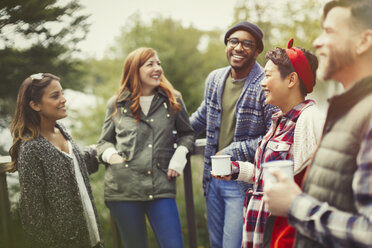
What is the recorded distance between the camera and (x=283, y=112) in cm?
185

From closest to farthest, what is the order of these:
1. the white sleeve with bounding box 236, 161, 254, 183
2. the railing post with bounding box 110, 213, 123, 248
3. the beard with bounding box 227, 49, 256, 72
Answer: the white sleeve with bounding box 236, 161, 254, 183 → the beard with bounding box 227, 49, 256, 72 → the railing post with bounding box 110, 213, 123, 248

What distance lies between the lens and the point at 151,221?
2.57 metres

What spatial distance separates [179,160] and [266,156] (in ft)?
3.10

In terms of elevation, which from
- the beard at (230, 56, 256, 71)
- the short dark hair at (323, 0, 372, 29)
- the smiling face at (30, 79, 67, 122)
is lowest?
the smiling face at (30, 79, 67, 122)

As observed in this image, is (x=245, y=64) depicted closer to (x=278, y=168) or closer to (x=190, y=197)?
(x=190, y=197)

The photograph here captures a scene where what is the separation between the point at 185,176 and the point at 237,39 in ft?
4.16

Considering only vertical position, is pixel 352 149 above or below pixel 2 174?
above

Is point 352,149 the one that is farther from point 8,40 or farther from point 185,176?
point 8,40

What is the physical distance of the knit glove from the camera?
2545 millimetres

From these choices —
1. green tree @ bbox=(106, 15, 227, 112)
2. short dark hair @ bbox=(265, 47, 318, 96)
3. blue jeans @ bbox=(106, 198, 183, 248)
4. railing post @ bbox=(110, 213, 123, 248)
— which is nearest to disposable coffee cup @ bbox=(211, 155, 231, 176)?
short dark hair @ bbox=(265, 47, 318, 96)

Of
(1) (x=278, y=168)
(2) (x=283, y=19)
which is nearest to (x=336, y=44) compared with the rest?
(1) (x=278, y=168)

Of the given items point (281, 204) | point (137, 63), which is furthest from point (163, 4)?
point (281, 204)

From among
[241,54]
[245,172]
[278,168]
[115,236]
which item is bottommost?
[115,236]

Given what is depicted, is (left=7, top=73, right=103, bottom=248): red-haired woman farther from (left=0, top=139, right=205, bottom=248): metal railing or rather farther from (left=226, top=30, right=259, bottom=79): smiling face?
(left=226, top=30, right=259, bottom=79): smiling face
